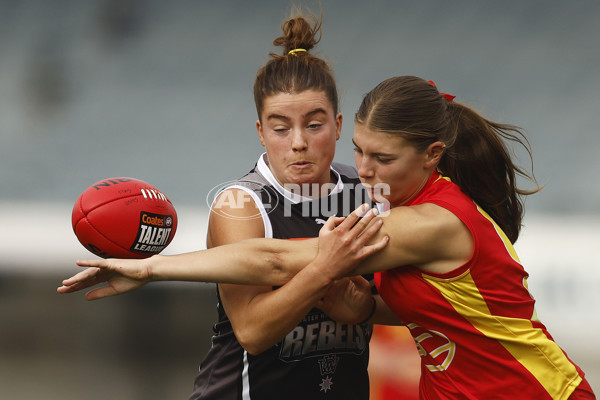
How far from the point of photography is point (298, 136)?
224 cm

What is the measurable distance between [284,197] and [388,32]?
4551 millimetres

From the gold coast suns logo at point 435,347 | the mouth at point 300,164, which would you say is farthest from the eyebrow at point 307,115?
the gold coast suns logo at point 435,347

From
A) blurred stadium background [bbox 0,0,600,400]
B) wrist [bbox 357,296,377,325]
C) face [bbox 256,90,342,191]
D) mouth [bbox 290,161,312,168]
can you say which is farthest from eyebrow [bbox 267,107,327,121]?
blurred stadium background [bbox 0,0,600,400]

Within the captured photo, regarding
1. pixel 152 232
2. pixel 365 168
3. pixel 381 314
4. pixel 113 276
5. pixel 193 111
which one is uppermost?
pixel 193 111

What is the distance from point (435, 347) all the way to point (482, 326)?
155 millimetres

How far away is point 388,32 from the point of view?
6445mm

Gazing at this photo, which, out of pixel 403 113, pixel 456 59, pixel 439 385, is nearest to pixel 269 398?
pixel 439 385

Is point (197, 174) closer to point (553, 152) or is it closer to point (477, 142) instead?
point (553, 152)

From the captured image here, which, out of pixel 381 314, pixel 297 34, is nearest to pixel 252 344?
pixel 381 314

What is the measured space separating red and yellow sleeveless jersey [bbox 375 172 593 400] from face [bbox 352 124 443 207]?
0.09 meters

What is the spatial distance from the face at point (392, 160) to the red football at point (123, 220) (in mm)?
672

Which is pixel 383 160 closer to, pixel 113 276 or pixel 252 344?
pixel 252 344

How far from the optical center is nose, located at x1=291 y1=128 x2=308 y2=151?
222 centimetres

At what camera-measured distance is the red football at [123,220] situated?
213cm
